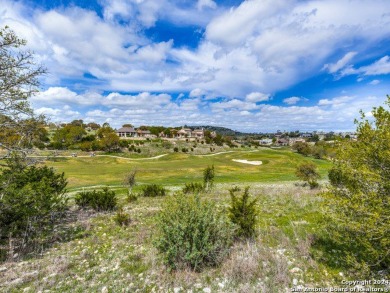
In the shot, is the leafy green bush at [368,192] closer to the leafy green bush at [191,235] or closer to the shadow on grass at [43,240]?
the leafy green bush at [191,235]

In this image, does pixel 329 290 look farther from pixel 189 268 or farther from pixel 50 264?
pixel 50 264

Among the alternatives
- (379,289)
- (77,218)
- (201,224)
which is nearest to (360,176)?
(379,289)

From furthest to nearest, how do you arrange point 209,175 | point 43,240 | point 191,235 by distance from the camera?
point 209,175 → point 43,240 → point 191,235

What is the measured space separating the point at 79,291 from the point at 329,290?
6.35m

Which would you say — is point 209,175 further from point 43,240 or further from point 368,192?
point 368,192

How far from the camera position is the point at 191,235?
7.16 metres

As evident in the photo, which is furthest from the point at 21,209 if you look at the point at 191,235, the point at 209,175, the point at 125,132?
the point at 125,132

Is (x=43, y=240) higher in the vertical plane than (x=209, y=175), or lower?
lower

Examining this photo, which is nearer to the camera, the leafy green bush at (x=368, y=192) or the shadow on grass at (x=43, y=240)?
the leafy green bush at (x=368, y=192)

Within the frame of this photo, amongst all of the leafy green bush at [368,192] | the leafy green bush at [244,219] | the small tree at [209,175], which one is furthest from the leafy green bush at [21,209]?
the small tree at [209,175]

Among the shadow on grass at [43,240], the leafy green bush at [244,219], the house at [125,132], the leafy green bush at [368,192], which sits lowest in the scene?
the shadow on grass at [43,240]

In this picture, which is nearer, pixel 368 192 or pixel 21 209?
pixel 368 192

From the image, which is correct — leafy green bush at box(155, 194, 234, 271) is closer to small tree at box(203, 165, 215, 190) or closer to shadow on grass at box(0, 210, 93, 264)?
shadow on grass at box(0, 210, 93, 264)

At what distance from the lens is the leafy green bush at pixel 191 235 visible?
6809mm
